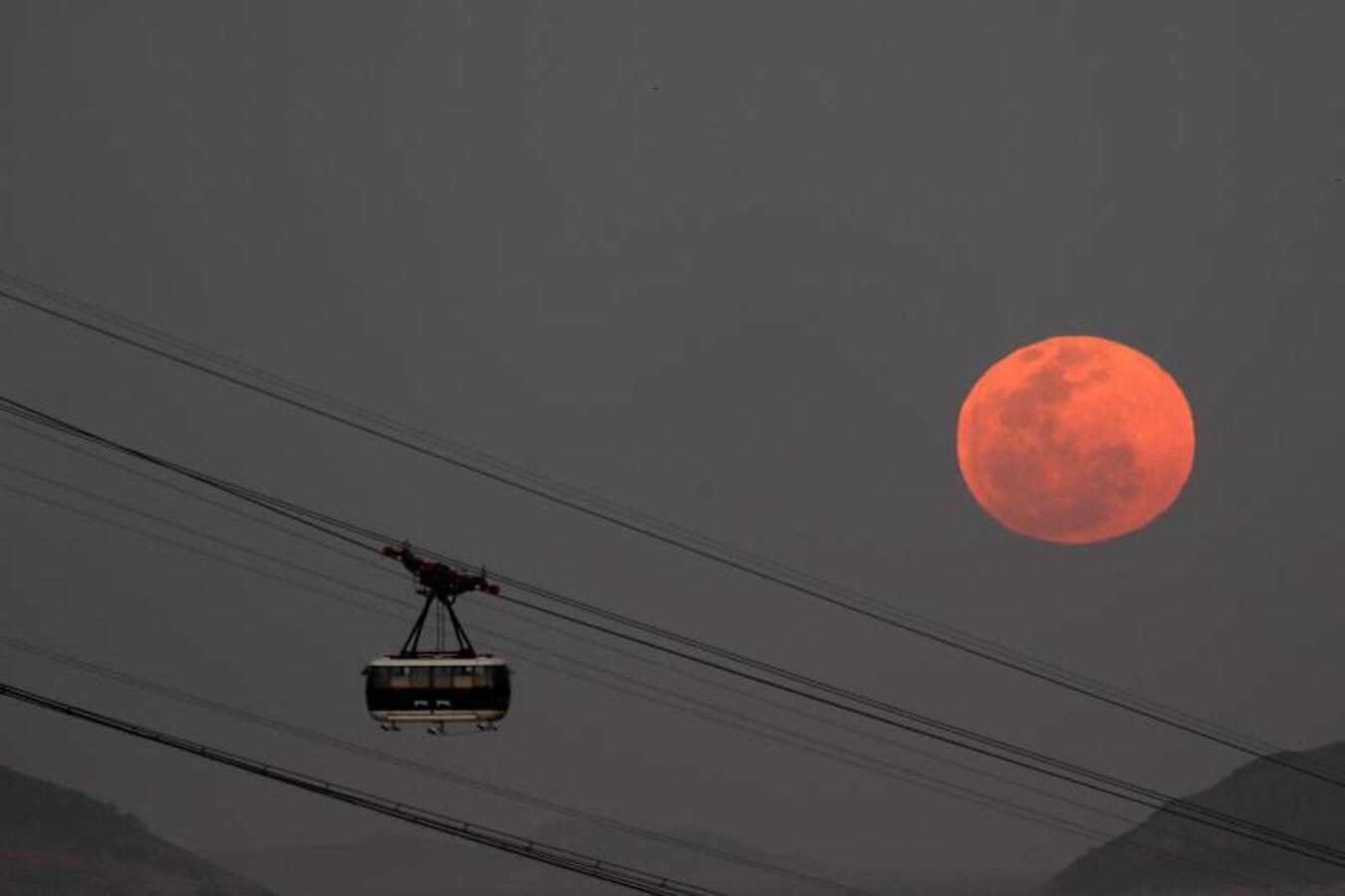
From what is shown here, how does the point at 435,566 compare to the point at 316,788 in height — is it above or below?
above

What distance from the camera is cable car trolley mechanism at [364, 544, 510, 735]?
56219 millimetres

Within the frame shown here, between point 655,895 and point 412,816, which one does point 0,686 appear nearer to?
point 412,816

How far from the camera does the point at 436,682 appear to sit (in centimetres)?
5634

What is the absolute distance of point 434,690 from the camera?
56.3 meters

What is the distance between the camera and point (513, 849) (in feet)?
144

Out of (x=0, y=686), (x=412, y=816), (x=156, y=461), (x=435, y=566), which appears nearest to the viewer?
(x=0, y=686)

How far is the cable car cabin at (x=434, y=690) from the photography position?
56.2 metres

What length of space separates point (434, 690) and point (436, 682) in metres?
0.23

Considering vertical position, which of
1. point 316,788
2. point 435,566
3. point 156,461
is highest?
point 435,566

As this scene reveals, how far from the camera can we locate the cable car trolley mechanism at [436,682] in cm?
5622

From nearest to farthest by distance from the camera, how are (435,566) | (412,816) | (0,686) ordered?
(0,686), (412,816), (435,566)

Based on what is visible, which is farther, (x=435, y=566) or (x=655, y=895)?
(x=435, y=566)

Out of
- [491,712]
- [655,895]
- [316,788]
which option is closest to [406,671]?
[491,712]

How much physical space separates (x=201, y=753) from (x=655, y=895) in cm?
→ 1327
